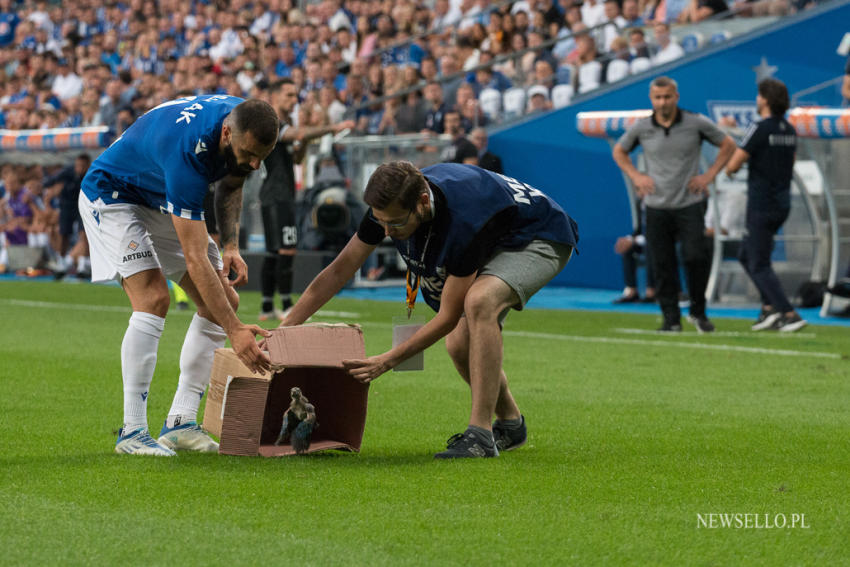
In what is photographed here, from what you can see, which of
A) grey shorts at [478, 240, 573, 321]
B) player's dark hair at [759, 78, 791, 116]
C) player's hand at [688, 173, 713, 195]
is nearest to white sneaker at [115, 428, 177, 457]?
grey shorts at [478, 240, 573, 321]

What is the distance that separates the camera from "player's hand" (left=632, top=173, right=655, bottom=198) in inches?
474

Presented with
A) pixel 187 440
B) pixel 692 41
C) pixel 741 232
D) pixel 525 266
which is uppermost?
pixel 692 41

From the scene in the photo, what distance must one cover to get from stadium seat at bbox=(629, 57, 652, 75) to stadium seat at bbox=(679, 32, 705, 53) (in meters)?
0.53

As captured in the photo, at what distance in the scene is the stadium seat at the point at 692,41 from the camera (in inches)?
A: 742

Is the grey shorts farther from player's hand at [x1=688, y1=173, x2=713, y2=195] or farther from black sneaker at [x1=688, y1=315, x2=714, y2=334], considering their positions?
black sneaker at [x1=688, y1=315, x2=714, y2=334]

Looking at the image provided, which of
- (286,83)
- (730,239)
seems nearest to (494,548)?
(286,83)

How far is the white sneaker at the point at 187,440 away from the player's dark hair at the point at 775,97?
8.11 metres

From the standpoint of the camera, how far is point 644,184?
474 inches

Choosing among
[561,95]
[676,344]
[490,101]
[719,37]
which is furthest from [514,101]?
[676,344]

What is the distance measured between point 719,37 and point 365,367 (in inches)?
575

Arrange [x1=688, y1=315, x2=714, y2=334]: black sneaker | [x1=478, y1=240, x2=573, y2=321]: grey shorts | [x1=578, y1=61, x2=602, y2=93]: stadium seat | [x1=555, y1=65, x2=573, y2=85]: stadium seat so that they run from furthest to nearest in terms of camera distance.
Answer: [x1=555, y1=65, x2=573, y2=85]: stadium seat
[x1=578, y1=61, x2=602, y2=93]: stadium seat
[x1=688, y1=315, x2=714, y2=334]: black sneaker
[x1=478, y1=240, x2=573, y2=321]: grey shorts

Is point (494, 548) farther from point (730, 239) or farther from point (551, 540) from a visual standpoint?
point (730, 239)

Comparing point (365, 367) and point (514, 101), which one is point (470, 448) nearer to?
point (365, 367)

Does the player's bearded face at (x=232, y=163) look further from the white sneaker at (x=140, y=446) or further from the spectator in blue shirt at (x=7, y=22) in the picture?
the spectator in blue shirt at (x=7, y=22)
